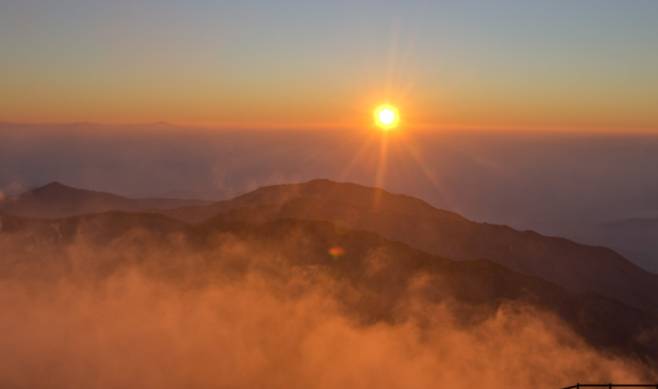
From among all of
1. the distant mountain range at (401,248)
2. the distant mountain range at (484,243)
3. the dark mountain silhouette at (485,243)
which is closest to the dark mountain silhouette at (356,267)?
the distant mountain range at (401,248)

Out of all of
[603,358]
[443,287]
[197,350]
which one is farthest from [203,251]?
[603,358]

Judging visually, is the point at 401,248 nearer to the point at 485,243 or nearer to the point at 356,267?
the point at 356,267

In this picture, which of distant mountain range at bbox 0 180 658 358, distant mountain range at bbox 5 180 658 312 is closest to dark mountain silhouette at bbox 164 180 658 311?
distant mountain range at bbox 5 180 658 312

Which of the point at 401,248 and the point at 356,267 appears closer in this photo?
the point at 356,267

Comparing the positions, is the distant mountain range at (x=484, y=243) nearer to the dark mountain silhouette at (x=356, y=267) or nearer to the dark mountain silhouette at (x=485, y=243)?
the dark mountain silhouette at (x=485, y=243)

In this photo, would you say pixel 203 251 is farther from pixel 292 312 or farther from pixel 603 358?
pixel 603 358

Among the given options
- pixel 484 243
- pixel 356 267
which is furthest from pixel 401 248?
pixel 484 243

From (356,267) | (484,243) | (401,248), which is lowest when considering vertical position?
(484,243)
